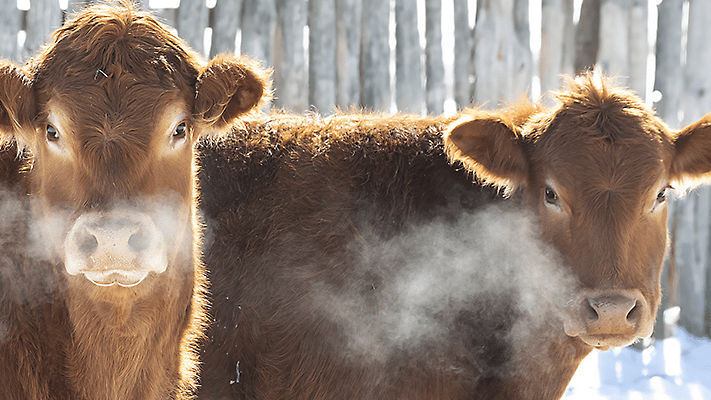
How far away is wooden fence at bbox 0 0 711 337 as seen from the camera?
645cm

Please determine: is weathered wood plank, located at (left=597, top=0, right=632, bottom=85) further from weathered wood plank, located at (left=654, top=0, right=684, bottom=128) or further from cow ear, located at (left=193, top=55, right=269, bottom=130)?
cow ear, located at (left=193, top=55, right=269, bottom=130)

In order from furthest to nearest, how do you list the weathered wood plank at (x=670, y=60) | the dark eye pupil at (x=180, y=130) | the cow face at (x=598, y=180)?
the weathered wood plank at (x=670, y=60) → the cow face at (x=598, y=180) → the dark eye pupil at (x=180, y=130)

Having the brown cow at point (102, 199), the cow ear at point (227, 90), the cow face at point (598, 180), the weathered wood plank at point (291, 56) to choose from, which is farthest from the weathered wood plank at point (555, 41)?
the brown cow at point (102, 199)

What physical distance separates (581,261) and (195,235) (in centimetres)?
186

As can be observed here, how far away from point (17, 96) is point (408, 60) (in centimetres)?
429

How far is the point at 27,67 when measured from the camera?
2941 millimetres

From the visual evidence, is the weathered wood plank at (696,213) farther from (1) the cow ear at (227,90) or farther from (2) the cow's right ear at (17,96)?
(2) the cow's right ear at (17,96)

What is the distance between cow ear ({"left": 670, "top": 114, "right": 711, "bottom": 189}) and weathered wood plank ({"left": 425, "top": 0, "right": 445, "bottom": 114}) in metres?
3.08

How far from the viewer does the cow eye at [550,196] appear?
3.54m

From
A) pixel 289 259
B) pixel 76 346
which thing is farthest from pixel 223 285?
pixel 76 346

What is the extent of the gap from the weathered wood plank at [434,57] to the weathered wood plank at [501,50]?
0.34 metres

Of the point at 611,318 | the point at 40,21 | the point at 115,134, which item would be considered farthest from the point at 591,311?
the point at 40,21

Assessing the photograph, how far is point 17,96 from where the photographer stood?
2.78m

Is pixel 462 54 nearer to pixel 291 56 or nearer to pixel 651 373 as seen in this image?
pixel 291 56
